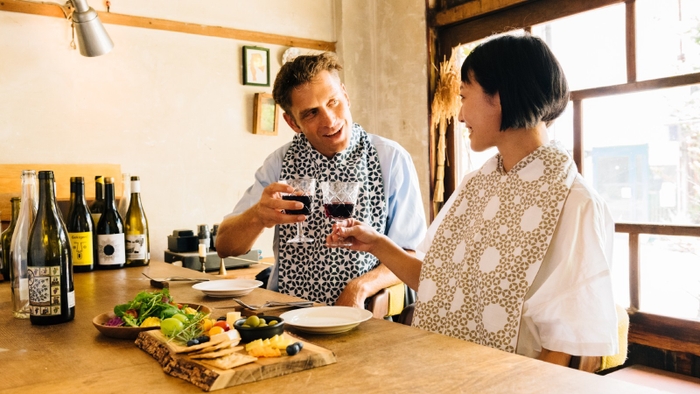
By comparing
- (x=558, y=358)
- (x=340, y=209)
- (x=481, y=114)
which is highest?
A: (x=481, y=114)

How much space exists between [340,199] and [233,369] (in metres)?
0.85

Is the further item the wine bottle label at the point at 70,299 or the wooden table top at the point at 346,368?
the wine bottle label at the point at 70,299

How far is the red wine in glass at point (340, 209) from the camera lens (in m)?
1.73

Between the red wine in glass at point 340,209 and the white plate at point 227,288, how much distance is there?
32 cm

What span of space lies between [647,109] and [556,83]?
148 centimetres

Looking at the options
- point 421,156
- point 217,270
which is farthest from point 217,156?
point 421,156

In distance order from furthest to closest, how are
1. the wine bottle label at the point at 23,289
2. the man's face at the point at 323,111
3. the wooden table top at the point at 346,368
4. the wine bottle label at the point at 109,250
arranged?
1. the wine bottle label at the point at 109,250
2. the man's face at the point at 323,111
3. the wine bottle label at the point at 23,289
4. the wooden table top at the point at 346,368

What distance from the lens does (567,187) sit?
1.46 m

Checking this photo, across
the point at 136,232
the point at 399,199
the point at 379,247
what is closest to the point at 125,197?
the point at 136,232

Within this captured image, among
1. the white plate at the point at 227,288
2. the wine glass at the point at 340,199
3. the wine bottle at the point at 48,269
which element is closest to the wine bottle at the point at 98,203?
the white plate at the point at 227,288

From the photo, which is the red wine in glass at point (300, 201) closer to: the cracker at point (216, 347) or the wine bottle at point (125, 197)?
the cracker at point (216, 347)

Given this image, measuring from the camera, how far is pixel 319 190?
227cm

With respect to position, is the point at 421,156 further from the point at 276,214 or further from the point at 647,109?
the point at 276,214

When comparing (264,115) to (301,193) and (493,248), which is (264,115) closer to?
(301,193)
